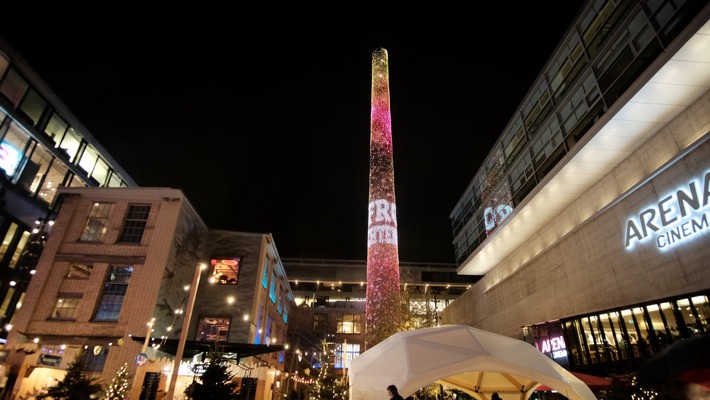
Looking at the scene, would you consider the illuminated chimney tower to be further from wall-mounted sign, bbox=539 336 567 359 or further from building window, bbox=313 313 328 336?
building window, bbox=313 313 328 336

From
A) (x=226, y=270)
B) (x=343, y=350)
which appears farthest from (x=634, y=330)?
(x=343, y=350)

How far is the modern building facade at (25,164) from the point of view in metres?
26.3

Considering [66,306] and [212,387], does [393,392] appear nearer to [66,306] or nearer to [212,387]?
[212,387]

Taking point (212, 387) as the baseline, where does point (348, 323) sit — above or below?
above

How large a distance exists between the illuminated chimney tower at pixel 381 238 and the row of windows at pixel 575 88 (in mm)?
9948

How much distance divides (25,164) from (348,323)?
1592 inches

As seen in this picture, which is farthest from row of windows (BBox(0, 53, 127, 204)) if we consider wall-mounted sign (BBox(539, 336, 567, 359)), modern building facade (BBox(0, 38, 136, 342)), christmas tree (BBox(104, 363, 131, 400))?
wall-mounted sign (BBox(539, 336, 567, 359))

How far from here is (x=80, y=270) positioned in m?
21.6

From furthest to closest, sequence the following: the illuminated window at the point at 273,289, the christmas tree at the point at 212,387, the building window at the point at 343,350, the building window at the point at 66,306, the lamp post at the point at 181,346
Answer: the building window at the point at 343,350
the illuminated window at the point at 273,289
the building window at the point at 66,306
the christmas tree at the point at 212,387
the lamp post at the point at 181,346

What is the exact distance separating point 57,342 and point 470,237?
35.5 metres

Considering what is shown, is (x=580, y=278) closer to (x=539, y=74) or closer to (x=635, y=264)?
(x=635, y=264)

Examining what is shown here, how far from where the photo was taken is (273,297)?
110 feet

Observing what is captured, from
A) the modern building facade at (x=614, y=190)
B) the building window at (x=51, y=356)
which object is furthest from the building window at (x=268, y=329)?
the modern building facade at (x=614, y=190)

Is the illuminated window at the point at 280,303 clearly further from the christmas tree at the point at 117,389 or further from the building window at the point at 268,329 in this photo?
the christmas tree at the point at 117,389
